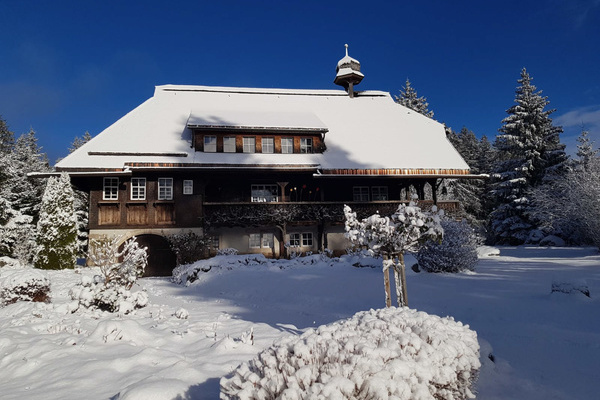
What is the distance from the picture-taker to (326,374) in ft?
9.92

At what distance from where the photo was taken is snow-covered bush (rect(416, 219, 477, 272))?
1352 cm

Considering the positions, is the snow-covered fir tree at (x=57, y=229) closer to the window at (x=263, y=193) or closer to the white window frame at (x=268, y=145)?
the window at (x=263, y=193)

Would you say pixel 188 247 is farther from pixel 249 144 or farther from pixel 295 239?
pixel 249 144

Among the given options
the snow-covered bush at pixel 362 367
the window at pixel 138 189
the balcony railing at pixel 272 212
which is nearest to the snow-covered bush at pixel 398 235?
the snow-covered bush at pixel 362 367

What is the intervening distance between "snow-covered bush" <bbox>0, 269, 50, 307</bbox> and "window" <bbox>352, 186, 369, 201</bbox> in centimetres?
1841

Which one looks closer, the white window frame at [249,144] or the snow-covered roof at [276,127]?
the snow-covered roof at [276,127]

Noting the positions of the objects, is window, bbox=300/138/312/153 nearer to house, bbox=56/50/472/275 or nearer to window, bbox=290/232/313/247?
house, bbox=56/50/472/275

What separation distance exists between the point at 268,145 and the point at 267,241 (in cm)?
629

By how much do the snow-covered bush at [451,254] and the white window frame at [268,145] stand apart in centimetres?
1272

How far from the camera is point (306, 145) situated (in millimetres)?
23984

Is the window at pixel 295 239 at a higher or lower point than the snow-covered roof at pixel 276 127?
lower

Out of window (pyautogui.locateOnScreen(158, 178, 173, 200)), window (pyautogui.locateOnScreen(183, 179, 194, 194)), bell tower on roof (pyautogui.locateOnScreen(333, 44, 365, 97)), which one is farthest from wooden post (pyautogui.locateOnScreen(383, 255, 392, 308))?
bell tower on roof (pyautogui.locateOnScreen(333, 44, 365, 97))

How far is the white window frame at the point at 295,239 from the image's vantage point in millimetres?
22906

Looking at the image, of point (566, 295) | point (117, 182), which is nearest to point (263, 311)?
point (566, 295)
